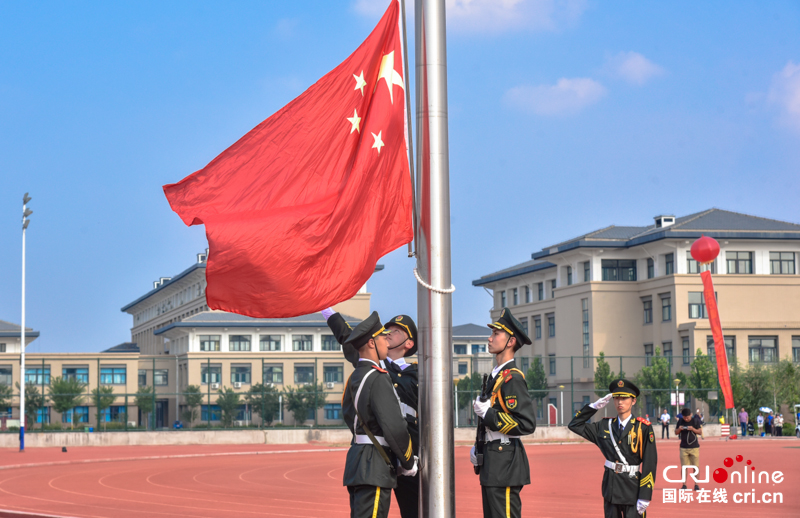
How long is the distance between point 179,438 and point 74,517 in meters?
26.9

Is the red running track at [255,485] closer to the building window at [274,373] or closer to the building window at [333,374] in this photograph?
the building window at [333,374]

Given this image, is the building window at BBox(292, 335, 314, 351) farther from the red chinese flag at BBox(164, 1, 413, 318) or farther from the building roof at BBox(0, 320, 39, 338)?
the red chinese flag at BBox(164, 1, 413, 318)

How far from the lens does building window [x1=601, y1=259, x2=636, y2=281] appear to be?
244 feet

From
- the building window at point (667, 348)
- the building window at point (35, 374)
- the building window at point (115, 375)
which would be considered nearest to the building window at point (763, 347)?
the building window at point (667, 348)

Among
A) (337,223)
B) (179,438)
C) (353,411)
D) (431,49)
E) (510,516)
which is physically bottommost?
(179,438)

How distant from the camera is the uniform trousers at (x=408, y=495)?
7.57 meters

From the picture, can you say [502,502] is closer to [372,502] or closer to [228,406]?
[372,502]

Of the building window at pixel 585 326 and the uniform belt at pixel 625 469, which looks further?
the building window at pixel 585 326

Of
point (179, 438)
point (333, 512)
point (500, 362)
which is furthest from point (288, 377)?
point (500, 362)

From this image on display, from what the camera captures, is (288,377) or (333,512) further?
(288,377)

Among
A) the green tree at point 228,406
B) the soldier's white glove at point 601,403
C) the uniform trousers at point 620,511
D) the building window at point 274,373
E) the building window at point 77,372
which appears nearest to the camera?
the uniform trousers at point 620,511

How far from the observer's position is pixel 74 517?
13211 millimetres

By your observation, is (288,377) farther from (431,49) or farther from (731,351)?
(431,49)

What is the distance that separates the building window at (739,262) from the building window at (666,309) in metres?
5.04
